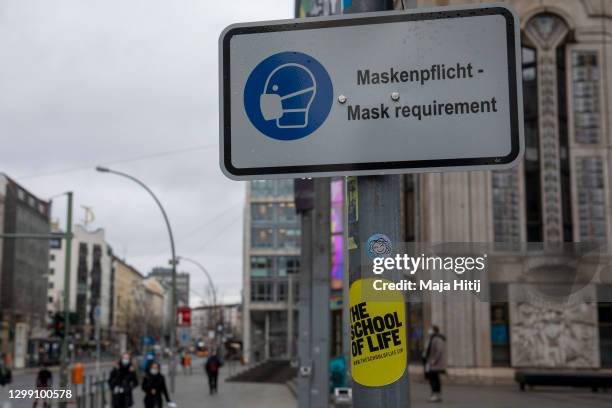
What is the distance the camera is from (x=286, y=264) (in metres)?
Result: 92.8

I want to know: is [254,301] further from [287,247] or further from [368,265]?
[368,265]

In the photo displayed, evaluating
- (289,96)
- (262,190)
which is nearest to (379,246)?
(289,96)

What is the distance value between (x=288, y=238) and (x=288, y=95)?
298 feet

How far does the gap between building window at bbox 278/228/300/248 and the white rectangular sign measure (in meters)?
90.1

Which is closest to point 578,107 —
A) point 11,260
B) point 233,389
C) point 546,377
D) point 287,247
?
point 546,377

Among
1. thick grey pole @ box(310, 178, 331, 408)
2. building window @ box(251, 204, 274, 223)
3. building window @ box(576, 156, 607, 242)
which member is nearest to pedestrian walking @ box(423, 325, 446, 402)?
thick grey pole @ box(310, 178, 331, 408)

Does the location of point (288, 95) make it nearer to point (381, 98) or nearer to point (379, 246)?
point (381, 98)

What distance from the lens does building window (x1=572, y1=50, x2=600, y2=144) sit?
93.9 ft

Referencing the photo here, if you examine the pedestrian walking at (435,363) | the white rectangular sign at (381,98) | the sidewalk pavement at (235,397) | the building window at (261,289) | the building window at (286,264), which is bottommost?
the sidewalk pavement at (235,397)

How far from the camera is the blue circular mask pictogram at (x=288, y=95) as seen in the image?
9.16ft

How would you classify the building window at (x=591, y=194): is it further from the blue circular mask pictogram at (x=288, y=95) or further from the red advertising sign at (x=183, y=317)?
the blue circular mask pictogram at (x=288, y=95)

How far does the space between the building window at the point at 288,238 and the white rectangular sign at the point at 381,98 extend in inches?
3548

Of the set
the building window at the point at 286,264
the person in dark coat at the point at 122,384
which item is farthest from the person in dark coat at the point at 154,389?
the building window at the point at 286,264

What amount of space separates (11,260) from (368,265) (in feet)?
298
